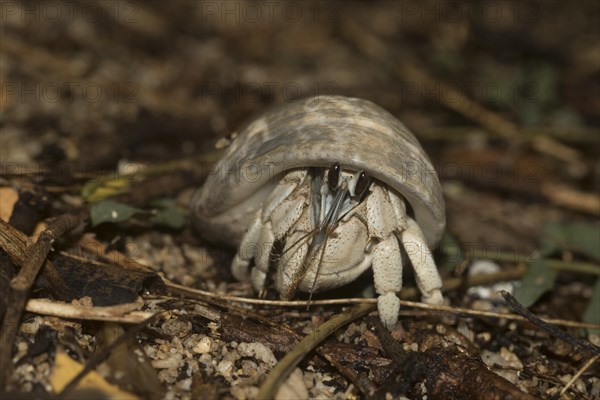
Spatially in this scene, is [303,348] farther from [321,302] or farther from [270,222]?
[270,222]

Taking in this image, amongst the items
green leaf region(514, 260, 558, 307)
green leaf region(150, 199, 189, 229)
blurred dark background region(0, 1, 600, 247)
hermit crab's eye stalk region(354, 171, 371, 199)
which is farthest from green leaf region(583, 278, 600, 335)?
green leaf region(150, 199, 189, 229)

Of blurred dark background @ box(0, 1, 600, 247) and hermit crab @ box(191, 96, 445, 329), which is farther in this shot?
blurred dark background @ box(0, 1, 600, 247)

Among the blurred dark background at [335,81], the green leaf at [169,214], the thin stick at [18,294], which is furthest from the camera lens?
the blurred dark background at [335,81]

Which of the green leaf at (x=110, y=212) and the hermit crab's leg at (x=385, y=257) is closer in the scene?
the hermit crab's leg at (x=385, y=257)

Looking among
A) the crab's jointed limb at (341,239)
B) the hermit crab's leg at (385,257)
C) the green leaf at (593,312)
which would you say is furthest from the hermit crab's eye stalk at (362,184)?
the green leaf at (593,312)

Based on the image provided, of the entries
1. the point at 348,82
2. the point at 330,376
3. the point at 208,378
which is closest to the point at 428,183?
the point at 330,376

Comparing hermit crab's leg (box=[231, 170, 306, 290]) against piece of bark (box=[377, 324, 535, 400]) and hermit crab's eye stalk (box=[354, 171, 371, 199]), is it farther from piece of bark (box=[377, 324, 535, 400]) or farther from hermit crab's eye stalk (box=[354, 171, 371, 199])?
piece of bark (box=[377, 324, 535, 400])

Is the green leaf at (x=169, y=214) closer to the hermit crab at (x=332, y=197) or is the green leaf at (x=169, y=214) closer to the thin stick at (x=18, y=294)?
the hermit crab at (x=332, y=197)

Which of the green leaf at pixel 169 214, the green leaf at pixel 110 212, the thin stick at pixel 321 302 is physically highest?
the green leaf at pixel 110 212
